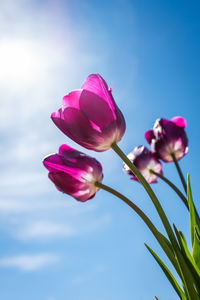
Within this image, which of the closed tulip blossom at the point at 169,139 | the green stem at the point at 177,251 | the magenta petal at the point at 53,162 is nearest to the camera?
the green stem at the point at 177,251

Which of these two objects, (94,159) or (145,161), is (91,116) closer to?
(94,159)

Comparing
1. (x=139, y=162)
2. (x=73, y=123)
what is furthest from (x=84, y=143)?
(x=139, y=162)

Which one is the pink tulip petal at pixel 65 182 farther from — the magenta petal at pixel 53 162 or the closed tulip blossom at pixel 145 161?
the closed tulip blossom at pixel 145 161

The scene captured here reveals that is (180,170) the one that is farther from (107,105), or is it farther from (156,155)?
(107,105)

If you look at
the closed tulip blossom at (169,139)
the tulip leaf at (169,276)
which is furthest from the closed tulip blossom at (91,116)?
the closed tulip blossom at (169,139)

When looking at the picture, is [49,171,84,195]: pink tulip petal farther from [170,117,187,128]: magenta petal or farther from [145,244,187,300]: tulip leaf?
[170,117,187,128]: magenta petal

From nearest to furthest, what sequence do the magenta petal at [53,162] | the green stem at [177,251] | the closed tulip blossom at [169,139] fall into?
the green stem at [177,251] < the magenta petal at [53,162] < the closed tulip blossom at [169,139]

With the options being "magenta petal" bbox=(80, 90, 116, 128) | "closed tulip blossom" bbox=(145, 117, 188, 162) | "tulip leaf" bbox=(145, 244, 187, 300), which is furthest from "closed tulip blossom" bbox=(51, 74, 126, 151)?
"closed tulip blossom" bbox=(145, 117, 188, 162)
